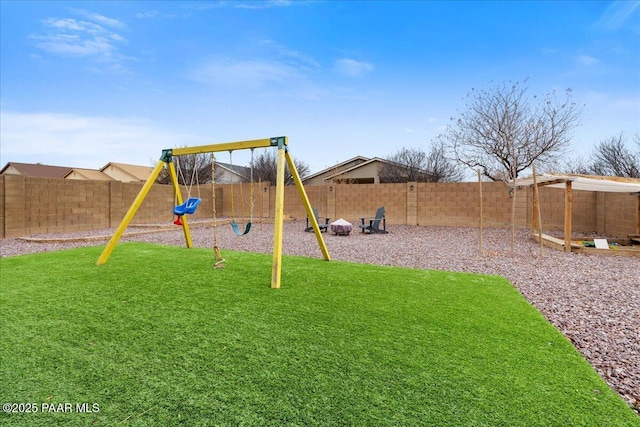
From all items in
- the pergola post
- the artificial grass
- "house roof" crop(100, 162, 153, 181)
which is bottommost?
the artificial grass

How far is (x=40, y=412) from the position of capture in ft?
5.44

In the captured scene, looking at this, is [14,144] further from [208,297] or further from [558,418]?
[558,418]

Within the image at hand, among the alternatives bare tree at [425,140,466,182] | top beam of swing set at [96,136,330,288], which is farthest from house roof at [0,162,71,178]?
bare tree at [425,140,466,182]

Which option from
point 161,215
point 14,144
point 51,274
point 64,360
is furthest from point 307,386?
point 14,144

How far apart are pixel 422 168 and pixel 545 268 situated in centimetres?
1743

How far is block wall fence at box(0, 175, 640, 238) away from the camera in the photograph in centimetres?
914

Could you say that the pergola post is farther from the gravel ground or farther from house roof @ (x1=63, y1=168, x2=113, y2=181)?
house roof @ (x1=63, y1=168, x2=113, y2=181)

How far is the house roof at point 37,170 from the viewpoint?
25.3 meters

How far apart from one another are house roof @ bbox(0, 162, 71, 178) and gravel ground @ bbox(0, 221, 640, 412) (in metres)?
22.9

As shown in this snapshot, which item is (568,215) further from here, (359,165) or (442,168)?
(359,165)

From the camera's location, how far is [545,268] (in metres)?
5.52

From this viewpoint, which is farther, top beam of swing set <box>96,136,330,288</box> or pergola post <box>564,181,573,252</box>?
pergola post <box>564,181,573,252</box>

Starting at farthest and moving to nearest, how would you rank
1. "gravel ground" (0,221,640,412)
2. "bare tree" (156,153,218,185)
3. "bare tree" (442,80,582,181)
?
"bare tree" (156,153,218,185), "bare tree" (442,80,582,181), "gravel ground" (0,221,640,412)

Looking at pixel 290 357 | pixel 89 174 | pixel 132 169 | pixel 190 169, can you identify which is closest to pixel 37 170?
pixel 89 174
